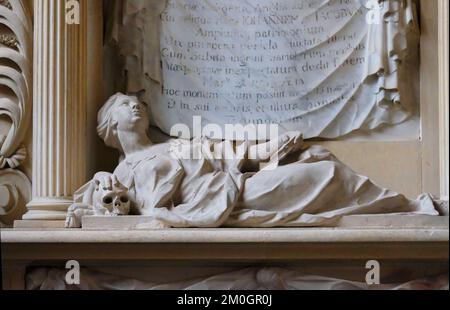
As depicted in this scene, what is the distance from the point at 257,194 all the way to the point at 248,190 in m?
0.05

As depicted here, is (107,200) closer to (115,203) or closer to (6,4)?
(115,203)

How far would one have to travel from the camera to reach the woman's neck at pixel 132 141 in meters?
5.27

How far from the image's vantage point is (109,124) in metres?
5.33

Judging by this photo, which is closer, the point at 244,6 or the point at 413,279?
the point at 413,279

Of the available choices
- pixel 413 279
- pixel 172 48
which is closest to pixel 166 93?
pixel 172 48

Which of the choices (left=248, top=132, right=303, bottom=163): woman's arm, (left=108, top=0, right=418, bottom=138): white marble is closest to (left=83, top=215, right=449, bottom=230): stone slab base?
(left=248, top=132, right=303, bottom=163): woman's arm

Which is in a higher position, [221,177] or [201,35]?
[201,35]

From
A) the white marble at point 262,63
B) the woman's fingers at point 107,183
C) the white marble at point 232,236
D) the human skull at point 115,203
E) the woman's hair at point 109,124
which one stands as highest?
the white marble at point 262,63

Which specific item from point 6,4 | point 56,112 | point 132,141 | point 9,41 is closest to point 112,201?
point 132,141

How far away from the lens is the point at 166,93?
5602 millimetres

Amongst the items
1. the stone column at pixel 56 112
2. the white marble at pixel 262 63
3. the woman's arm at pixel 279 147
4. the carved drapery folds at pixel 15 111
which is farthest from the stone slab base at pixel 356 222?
the white marble at pixel 262 63

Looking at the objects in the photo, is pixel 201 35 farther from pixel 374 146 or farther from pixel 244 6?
pixel 374 146

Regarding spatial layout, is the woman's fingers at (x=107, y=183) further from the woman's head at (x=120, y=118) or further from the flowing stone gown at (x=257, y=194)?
the woman's head at (x=120, y=118)
